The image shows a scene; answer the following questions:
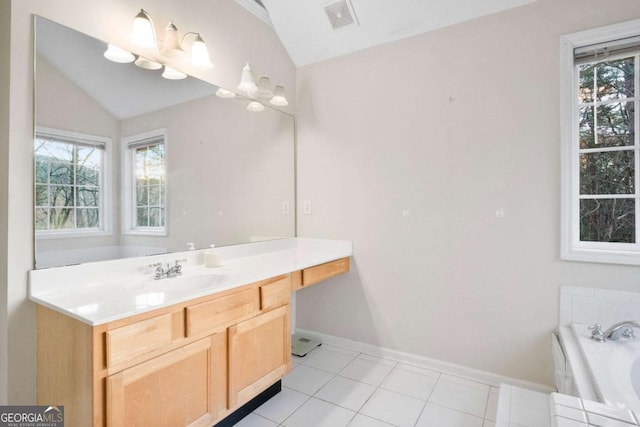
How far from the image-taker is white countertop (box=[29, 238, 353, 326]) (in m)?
1.24

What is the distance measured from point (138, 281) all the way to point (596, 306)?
2.51m

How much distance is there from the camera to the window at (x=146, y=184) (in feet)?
5.84

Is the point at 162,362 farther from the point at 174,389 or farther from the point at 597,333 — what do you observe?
the point at 597,333

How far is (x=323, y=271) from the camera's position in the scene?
2.36m

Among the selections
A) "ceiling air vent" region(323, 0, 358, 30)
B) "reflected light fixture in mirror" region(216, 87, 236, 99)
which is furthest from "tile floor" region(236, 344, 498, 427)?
"ceiling air vent" region(323, 0, 358, 30)

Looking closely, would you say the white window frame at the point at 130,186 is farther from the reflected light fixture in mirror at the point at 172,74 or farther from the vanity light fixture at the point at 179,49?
the vanity light fixture at the point at 179,49

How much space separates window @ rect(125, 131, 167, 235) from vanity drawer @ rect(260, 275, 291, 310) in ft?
2.29

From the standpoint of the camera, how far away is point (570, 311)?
1937 millimetres

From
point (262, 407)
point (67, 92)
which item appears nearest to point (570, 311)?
point (262, 407)

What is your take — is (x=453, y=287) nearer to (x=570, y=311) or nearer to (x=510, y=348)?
(x=510, y=348)

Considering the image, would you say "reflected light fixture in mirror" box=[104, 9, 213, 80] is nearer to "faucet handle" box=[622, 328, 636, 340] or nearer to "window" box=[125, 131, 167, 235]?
"window" box=[125, 131, 167, 235]

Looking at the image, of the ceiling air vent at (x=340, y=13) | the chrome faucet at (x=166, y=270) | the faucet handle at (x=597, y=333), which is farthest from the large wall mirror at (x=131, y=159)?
the faucet handle at (x=597, y=333)

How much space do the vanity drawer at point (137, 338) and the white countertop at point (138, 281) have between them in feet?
0.19

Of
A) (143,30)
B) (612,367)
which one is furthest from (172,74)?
(612,367)
